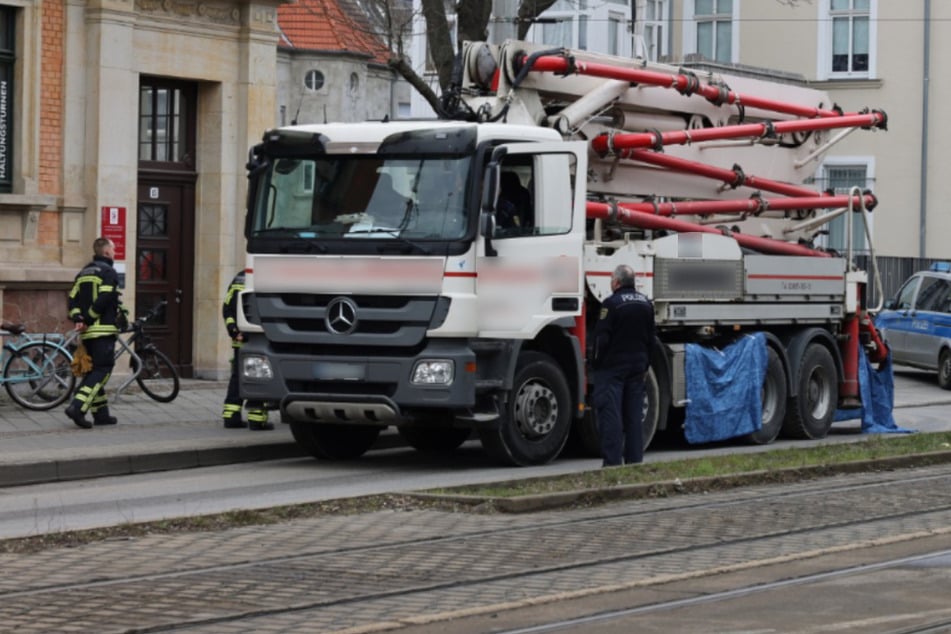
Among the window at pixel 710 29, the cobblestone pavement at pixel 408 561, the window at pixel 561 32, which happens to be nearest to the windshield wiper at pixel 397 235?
the cobblestone pavement at pixel 408 561

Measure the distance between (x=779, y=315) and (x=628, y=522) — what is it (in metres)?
7.77

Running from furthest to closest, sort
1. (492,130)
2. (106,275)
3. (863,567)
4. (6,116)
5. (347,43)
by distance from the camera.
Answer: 1. (347,43)
2. (6,116)
3. (106,275)
4. (492,130)
5. (863,567)

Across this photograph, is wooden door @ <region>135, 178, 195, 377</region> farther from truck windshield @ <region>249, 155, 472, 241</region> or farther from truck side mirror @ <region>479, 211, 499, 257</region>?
truck side mirror @ <region>479, 211, 499, 257</region>

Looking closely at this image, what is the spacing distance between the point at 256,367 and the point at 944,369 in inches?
638

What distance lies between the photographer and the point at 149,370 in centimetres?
2016

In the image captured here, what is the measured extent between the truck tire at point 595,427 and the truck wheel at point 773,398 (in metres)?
1.96

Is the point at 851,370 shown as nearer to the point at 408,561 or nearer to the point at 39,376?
the point at 39,376

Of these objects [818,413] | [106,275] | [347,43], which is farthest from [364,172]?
[347,43]

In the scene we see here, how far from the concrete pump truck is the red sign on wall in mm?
5600

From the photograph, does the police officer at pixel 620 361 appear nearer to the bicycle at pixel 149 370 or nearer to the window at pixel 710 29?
the bicycle at pixel 149 370

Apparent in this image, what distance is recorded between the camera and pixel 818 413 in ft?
65.1

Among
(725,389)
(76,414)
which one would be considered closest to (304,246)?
(76,414)

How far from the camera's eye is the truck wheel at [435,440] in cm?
1759

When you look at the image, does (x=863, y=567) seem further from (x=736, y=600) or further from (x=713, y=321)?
(x=713, y=321)
